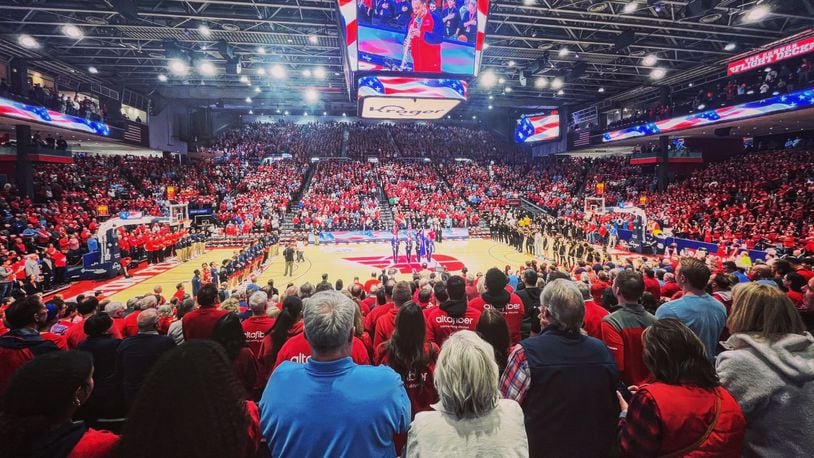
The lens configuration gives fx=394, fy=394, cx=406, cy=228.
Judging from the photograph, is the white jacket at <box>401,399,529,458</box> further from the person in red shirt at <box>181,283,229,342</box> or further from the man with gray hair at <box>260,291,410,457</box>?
the person in red shirt at <box>181,283,229,342</box>

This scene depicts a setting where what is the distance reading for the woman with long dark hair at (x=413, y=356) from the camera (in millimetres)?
2684

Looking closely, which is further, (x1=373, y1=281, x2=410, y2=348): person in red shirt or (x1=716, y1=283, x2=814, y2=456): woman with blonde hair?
(x1=373, y1=281, x2=410, y2=348): person in red shirt

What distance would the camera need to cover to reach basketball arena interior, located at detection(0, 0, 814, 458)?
1751 millimetres

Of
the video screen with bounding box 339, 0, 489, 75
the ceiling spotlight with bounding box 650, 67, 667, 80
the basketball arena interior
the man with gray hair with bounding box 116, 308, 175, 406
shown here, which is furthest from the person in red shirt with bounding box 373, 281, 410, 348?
the ceiling spotlight with bounding box 650, 67, 667, 80

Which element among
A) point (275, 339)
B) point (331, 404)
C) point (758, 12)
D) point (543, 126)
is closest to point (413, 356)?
point (331, 404)

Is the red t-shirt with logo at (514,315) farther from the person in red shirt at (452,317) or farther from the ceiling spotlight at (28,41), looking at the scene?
the ceiling spotlight at (28,41)

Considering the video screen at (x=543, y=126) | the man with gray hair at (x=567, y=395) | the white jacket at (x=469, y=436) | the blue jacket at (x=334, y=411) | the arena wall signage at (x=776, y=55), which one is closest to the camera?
the white jacket at (x=469, y=436)

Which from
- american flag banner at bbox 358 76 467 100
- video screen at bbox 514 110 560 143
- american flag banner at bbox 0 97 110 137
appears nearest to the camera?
american flag banner at bbox 358 76 467 100

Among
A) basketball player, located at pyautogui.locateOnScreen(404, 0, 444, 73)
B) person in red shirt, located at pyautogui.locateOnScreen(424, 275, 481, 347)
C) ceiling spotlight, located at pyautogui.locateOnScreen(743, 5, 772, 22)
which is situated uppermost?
ceiling spotlight, located at pyautogui.locateOnScreen(743, 5, 772, 22)

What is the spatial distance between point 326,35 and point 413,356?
65.1ft

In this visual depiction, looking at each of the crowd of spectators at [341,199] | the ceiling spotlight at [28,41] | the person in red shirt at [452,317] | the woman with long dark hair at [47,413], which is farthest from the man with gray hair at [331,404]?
the ceiling spotlight at [28,41]

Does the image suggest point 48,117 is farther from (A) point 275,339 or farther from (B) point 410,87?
(A) point 275,339

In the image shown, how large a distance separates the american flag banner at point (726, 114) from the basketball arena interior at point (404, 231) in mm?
117

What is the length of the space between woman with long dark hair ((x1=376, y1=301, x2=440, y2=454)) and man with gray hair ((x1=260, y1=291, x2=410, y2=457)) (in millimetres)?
814
